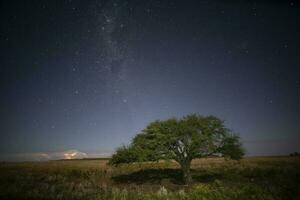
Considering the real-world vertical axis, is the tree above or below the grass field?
above

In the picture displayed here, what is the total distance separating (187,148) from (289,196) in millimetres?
22823

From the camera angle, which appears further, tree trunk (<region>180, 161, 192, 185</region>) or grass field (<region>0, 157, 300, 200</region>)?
tree trunk (<region>180, 161, 192, 185</region>)

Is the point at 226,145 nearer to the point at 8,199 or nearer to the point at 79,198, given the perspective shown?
the point at 79,198

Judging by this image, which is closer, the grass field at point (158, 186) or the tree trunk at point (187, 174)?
the grass field at point (158, 186)

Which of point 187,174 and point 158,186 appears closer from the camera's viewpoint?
point 158,186

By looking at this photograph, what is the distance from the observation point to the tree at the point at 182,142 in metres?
36.5

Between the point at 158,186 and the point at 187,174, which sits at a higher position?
the point at 187,174

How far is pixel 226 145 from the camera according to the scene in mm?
37219

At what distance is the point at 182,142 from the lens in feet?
123

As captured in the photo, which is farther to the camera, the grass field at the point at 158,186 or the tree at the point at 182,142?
the tree at the point at 182,142

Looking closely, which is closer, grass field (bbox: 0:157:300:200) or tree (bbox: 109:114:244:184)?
grass field (bbox: 0:157:300:200)

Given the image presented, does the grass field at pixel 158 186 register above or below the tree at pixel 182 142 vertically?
below

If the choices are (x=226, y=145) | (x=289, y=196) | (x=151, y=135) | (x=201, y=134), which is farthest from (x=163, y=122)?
(x=289, y=196)

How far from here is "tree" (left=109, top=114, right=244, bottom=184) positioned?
120ft
